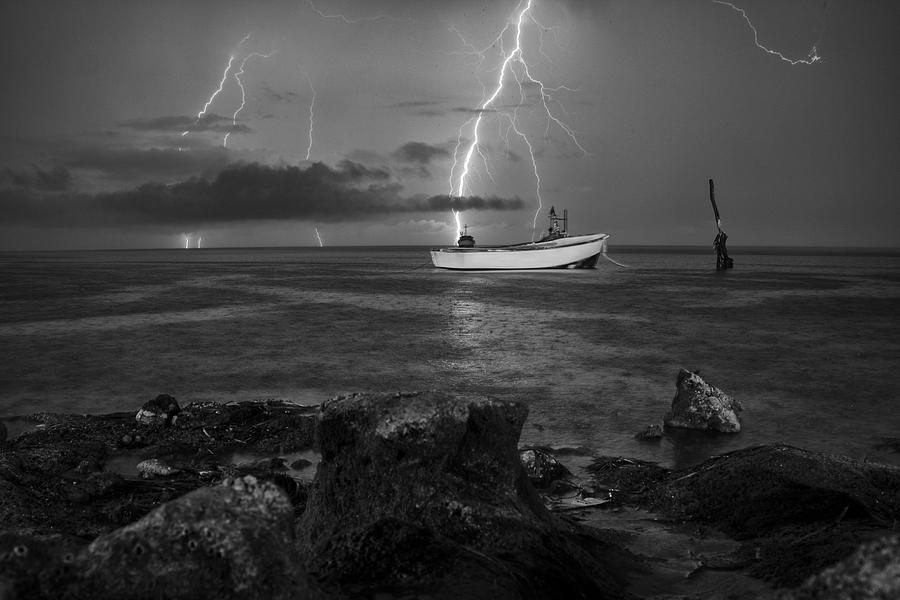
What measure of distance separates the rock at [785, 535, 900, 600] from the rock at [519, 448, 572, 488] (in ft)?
13.3

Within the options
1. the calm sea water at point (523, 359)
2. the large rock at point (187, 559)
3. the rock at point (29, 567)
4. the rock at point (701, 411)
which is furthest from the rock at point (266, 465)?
the rock at point (701, 411)

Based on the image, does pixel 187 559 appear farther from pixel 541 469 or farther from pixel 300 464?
pixel 300 464

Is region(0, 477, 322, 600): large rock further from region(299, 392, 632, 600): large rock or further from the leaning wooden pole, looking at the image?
the leaning wooden pole

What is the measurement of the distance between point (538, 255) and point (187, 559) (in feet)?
185

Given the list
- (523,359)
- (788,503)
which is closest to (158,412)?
(788,503)

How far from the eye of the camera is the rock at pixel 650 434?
764 cm

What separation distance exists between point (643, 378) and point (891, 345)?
9.01 m

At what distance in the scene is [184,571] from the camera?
2.00 meters

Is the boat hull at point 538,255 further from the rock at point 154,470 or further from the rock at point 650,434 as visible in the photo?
the rock at point 154,470

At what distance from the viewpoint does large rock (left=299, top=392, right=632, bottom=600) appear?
10.0 feet

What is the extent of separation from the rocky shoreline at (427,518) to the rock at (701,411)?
1.78 metres

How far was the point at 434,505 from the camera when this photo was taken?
11.6 feet

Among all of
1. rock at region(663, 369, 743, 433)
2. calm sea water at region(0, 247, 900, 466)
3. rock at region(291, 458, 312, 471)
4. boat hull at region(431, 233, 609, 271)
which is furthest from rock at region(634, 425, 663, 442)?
boat hull at region(431, 233, 609, 271)

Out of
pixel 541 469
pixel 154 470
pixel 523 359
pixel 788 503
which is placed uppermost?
pixel 788 503
